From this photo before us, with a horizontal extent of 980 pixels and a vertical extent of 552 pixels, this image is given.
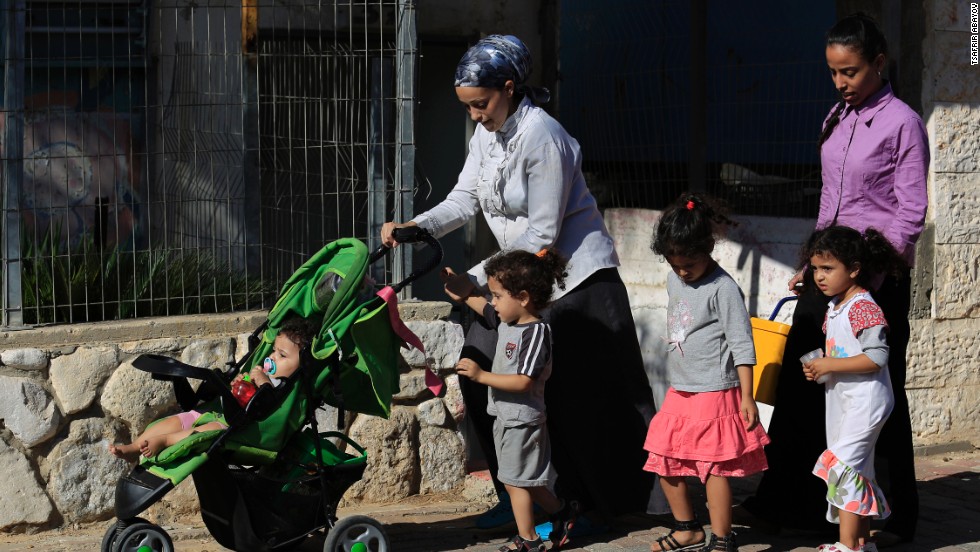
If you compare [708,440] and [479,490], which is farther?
[479,490]

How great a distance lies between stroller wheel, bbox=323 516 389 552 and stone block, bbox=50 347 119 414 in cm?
141

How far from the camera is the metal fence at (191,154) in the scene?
5754mm

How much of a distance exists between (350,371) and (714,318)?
1.39 meters

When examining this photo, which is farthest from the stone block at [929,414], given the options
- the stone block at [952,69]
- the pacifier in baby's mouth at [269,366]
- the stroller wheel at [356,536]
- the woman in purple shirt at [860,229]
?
the pacifier in baby's mouth at [269,366]

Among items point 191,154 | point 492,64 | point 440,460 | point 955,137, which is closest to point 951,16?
point 955,137

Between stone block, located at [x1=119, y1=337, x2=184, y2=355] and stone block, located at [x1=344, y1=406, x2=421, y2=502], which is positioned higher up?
stone block, located at [x1=119, y1=337, x2=184, y2=355]

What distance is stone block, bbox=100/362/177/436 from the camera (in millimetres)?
5469

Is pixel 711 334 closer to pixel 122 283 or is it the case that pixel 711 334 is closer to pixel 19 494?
pixel 122 283

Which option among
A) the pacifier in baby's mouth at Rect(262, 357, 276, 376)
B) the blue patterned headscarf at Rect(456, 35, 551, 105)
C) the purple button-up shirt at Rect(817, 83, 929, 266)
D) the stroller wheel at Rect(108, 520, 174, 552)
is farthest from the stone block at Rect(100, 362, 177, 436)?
the purple button-up shirt at Rect(817, 83, 929, 266)

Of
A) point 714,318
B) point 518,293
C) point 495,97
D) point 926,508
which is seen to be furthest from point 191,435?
point 926,508

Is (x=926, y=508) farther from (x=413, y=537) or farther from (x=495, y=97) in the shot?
(x=495, y=97)

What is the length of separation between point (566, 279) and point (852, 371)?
3.80 ft

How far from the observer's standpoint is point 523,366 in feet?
15.7

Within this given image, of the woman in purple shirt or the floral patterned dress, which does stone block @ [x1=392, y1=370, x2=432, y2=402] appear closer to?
the woman in purple shirt
